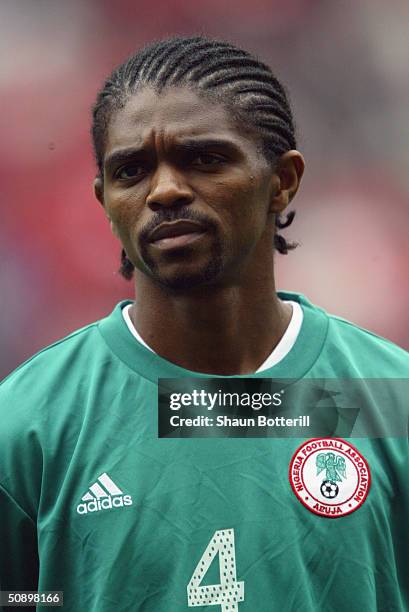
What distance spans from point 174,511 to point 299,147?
10.6 feet

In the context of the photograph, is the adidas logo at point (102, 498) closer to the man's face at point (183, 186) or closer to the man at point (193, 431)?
the man at point (193, 431)

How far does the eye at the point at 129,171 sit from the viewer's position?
207 cm

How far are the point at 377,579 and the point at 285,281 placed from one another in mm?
2995

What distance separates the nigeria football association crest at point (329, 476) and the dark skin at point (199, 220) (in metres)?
0.25

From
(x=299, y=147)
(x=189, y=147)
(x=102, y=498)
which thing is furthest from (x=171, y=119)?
(x=299, y=147)

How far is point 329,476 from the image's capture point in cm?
206

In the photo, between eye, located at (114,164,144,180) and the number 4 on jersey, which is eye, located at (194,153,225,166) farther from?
the number 4 on jersey

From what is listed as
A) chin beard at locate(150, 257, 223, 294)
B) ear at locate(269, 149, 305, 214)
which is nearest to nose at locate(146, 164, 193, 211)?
chin beard at locate(150, 257, 223, 294)

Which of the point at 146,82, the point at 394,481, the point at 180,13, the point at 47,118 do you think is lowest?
the point at 394,481

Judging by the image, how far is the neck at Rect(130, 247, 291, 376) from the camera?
2143 millimetres

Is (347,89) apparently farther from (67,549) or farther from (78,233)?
(67,549)

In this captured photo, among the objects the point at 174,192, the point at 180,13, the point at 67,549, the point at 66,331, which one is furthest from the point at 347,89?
the point at 67,549

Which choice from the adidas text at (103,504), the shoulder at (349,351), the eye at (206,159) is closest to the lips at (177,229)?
the eye at (206,159)

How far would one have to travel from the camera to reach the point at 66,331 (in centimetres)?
502
